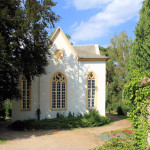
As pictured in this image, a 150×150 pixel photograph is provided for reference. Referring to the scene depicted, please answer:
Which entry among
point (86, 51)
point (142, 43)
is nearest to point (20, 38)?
point (86, 51)

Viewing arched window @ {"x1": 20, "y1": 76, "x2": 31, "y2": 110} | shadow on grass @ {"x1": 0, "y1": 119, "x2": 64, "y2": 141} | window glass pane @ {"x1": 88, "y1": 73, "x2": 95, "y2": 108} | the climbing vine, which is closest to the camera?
the climbing vine

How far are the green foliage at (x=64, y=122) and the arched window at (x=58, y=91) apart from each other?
1.25 metres

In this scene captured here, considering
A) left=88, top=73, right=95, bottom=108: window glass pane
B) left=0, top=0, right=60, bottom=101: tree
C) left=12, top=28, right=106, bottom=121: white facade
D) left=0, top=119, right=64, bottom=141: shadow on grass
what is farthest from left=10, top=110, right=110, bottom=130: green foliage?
left=0, top=0, right=60, bottom=101: tree

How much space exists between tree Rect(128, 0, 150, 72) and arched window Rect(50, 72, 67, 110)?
27.3 feet

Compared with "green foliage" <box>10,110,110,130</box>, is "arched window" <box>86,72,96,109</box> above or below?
above

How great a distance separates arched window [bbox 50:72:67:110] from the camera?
648 inches

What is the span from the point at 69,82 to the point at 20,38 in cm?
720

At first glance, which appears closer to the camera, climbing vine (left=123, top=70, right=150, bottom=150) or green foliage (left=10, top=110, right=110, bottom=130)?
climbing vine (left=123, top=70, right=150, bottom=150)

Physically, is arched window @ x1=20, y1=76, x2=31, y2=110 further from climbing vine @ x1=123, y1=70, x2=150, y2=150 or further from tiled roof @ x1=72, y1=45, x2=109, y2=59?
climbing vine @ x1=123, y1=70, x2=150, y2=150

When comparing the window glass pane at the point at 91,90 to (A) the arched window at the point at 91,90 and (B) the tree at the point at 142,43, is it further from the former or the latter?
(B) the tree at the point at 142,43

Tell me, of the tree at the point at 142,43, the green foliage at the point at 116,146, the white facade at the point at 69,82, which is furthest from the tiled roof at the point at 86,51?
the green foliage at the point at 116,146

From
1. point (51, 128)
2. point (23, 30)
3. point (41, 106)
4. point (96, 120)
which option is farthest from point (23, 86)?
point (96, 120)

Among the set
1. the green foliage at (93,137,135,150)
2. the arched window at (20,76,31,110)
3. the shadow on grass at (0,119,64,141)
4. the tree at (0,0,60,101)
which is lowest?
the shadow on grass at (0,119,64,141)

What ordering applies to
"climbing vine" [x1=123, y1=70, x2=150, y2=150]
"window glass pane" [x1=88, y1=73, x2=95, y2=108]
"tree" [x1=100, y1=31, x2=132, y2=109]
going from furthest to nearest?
"tree" [x1=100, y1=31, x2=132, y2=109] < "window glass pane" [x1=88, y1=73, x2=95, y2=108] < "climbing vine" [x1=123, y1=70, x2=150, y2=150]
